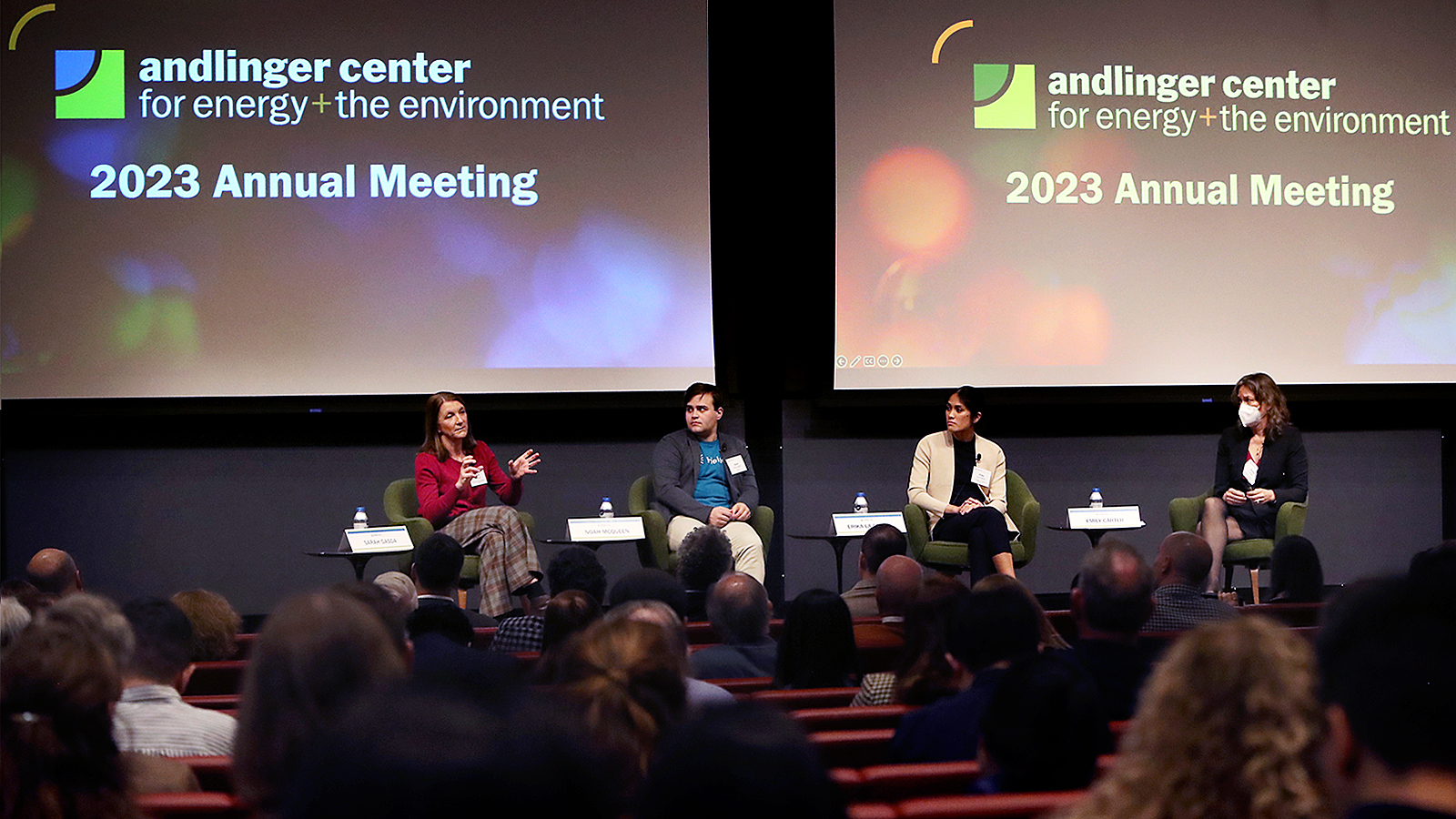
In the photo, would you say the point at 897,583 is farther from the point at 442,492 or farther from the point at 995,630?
the point at 442,492

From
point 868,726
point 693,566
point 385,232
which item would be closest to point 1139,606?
point 868,726

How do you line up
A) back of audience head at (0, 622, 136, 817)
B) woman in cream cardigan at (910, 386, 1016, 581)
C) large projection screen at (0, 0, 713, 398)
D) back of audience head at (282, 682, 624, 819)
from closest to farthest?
back of audience head at (282, 682, 624, 819), back of audience head at (0, 622, 136, 817), woman in cream cardigan at (910, 386, 1016, 581), large projection screen at (0, 0, 713, 398)

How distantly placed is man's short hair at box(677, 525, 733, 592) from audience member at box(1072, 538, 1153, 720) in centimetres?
209

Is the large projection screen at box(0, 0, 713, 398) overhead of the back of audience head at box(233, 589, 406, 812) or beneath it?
overhead

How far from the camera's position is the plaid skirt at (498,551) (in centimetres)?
573

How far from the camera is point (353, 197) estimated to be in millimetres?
6641

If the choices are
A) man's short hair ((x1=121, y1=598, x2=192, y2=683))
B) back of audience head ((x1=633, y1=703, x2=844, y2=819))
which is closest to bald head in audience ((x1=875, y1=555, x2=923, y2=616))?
man's short hair ((x1=121, y1=598, x2=192, y2=683))

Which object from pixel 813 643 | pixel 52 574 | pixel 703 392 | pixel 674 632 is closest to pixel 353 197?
pixel 703 392

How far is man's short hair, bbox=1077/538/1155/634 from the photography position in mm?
2766

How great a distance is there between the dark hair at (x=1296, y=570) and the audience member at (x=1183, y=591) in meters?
1.28

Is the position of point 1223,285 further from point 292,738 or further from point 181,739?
point 292,738

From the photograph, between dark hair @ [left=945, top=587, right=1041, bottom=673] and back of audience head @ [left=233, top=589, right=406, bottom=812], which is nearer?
back of audience head @ [left=233, top=589, right=406, bottom=812]

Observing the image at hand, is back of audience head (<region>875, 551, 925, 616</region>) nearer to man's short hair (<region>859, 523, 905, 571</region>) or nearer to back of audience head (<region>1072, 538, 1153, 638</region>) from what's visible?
man's short hair (<region>859, 523, 905, 571</region>)

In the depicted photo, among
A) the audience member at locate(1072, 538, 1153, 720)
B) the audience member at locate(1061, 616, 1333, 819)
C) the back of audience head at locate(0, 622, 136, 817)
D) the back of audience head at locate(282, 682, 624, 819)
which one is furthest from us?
the audience member at locate(1072, 538, 1153, 720)
